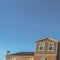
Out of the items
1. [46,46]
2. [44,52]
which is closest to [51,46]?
[46,46]

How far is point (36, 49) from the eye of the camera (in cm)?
7894

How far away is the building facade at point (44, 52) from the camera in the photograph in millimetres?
76069

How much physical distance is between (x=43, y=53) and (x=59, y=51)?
493 centimetres

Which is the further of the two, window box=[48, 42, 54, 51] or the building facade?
window box=[48, 42, 54, 51]

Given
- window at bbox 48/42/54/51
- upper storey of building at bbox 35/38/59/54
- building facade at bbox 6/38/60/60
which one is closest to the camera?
building facade at bbox 6/38/60/60

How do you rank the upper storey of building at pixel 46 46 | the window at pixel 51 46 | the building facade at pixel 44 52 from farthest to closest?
the window at pixel 51 46 → the upper storey of building at pixel 46 46 → the building facade at pixel 44 52

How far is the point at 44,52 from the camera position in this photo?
254 feet

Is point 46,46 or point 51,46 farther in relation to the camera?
point 46,46

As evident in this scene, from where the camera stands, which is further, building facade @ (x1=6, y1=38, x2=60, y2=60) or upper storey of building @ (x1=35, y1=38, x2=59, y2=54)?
upper storey of building @ (x1=35, y1=38, x2=59, y2=54)

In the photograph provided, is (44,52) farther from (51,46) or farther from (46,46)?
(51,46)

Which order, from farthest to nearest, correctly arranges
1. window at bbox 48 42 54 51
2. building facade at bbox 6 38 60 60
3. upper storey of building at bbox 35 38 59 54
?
window at bbox 48 42 54 51
upper storey of building at bbox 35 38 59 54
building facade at bbox 6 38 60 60

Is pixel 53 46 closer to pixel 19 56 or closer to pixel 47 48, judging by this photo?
pixel 47 48

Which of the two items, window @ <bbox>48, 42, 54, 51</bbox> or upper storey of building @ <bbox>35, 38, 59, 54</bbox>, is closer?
upper storey of building @ <bbox>35, 38, 59, 54</bbox>

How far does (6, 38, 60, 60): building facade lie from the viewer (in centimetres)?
7607
